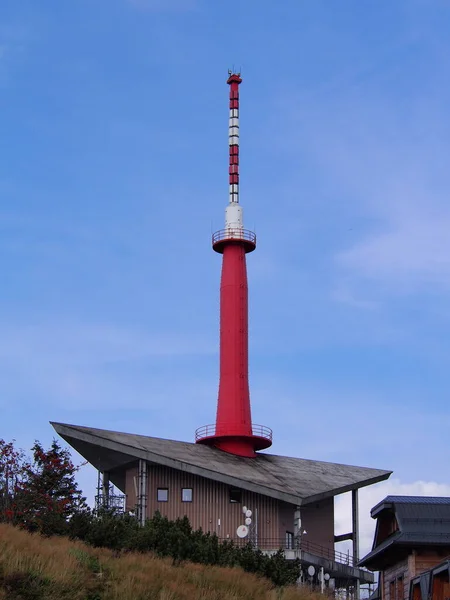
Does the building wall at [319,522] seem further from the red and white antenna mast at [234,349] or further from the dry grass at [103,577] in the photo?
the dry grass at [103,577]

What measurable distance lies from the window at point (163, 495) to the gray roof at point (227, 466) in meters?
1.91

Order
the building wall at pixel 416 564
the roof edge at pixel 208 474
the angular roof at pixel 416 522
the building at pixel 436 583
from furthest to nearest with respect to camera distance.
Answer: the roof edge at pixel 208 474 → the building wall at pixel 416 564 → the angular roof at pixel 416 522 → the building at pixel 436 583

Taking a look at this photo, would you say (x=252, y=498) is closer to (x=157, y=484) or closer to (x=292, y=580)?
(x=157, y=484)

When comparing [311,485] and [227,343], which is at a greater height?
[227,343]

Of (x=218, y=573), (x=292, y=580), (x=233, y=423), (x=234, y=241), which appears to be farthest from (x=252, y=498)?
(x=218, y=573)

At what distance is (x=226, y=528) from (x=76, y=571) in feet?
110

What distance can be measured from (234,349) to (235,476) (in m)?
12.5

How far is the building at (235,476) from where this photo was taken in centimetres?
5847

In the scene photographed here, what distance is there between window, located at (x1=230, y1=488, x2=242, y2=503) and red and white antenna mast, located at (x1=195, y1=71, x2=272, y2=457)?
6.45 m

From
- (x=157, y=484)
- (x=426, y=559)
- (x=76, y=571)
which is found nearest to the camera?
(x=76, y=571)

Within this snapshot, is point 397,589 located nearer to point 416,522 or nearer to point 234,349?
point 416,522

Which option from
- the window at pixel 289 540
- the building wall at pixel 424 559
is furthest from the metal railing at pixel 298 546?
the building wall at pixel 424 559

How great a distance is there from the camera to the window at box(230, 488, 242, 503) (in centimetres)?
6000

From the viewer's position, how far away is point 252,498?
6022cm
